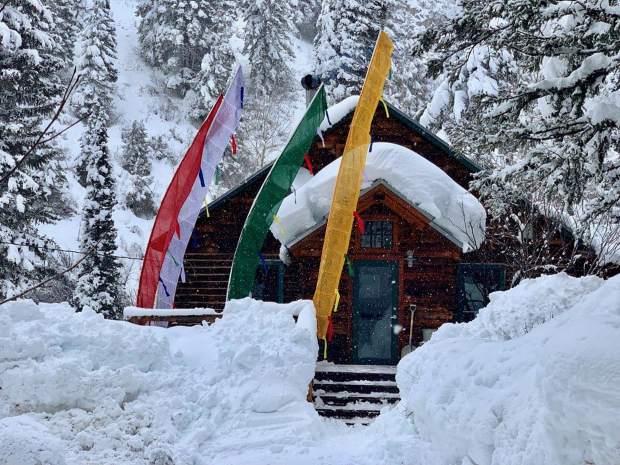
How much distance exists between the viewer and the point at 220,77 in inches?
1613

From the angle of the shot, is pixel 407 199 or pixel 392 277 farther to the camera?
pixel 392 277

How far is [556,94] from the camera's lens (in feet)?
20.4

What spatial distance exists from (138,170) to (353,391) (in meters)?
28.1

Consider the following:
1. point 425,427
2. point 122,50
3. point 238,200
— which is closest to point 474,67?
point 238,200

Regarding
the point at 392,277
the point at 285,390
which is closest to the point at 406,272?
the point at 392,277

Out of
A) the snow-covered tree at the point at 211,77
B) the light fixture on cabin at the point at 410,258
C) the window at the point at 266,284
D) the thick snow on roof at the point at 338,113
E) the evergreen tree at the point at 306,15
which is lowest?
the window at the point at 266,284

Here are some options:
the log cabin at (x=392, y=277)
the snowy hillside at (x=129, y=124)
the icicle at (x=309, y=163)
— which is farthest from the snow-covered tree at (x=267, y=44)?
the log cabin at (x=392, y=277)

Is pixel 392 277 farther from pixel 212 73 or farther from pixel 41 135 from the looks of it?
pixel 212 73

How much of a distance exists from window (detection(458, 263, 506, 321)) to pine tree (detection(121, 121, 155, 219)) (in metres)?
24.8

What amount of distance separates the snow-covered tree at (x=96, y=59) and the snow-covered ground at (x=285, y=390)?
3243 cm

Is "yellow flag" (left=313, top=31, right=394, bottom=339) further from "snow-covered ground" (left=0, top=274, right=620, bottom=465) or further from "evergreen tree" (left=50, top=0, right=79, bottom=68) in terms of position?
"evergreen tree" (left=50, top=0, right=79, bottom=68)

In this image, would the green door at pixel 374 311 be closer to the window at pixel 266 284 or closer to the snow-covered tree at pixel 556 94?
the window at pixel 266 284

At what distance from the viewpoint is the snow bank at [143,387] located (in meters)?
5.63

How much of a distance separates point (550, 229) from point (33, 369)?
10.2 meters
